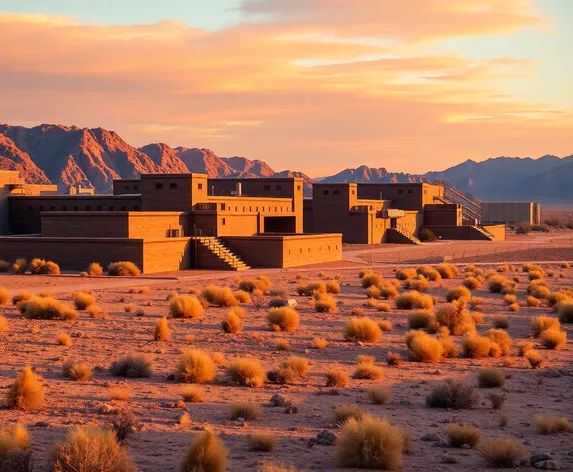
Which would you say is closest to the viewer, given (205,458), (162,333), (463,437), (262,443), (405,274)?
(205,458)

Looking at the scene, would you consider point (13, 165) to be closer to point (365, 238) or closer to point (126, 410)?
point (365, 238)

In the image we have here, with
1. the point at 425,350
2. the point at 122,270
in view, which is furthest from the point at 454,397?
the point at 122,270

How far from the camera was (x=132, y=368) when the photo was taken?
18.1m

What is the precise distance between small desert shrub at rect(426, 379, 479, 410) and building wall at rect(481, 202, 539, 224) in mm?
128977

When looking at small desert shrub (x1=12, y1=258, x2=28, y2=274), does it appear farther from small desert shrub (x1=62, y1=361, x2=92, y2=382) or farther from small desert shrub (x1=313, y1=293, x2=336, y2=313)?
small desert shrub (x1=62, y1=361, x2=92, y2=382)

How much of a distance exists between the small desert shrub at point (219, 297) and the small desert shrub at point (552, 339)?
12.9 meters

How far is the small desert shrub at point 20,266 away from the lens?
4681 cm

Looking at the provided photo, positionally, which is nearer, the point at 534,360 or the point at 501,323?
the point at 534,360

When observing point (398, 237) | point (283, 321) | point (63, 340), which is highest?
point (398, 237)

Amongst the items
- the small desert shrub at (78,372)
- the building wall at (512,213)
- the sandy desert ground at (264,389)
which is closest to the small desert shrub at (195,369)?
the sandy desert ground at (264,389)

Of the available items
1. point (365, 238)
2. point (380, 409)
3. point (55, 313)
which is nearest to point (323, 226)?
point (365, 238)

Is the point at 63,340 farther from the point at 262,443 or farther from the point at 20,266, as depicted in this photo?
the point at 20,266

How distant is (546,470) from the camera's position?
1150 cm

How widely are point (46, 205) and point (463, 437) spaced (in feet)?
180
